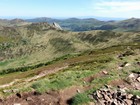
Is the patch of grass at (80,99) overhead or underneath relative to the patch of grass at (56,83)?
underneath

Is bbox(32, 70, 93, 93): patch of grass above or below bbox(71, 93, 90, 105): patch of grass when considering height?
above

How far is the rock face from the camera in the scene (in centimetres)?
2831

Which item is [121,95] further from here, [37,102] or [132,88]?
[37,102]

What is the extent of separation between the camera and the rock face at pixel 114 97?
2831 centimetres

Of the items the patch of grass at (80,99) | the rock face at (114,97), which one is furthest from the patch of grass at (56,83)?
the rock face at (114,97)

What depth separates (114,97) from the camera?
2902 cm

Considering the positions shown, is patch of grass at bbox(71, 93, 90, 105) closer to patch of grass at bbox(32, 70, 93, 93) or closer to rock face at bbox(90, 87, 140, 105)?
rock face at bbox(90, 87, 140, 105)

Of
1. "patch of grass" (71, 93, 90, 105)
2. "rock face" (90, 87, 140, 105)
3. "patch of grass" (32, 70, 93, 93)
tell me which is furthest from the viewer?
"patch of grass" (32, 70, 93, 93)

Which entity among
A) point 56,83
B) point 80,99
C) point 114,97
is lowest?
point 80,99

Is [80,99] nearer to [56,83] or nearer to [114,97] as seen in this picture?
[114,97]

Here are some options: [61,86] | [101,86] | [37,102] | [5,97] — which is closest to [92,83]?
[101,86]

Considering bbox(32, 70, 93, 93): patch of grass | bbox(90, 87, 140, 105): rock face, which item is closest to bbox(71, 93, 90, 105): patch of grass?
bbox(90, 87, 140, 105): rock face

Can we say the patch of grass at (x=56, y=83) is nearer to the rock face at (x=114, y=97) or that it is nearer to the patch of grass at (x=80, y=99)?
the patch of grass at (x=80, y=99)

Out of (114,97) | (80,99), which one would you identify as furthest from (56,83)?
(114,97)
